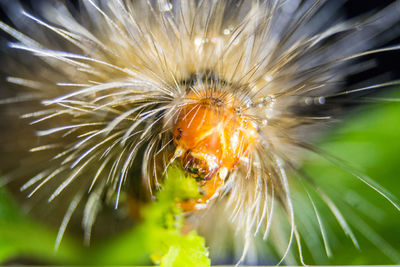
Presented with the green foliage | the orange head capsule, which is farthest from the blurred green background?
the orange head capsule

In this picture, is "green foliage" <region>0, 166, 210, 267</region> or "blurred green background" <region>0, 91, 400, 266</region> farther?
"blurred green background" <region>0, 91, 400, 266</region>

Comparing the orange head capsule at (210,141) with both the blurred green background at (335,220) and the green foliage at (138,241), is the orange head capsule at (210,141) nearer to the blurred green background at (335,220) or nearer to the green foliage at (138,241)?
the green foliage at (138,241)

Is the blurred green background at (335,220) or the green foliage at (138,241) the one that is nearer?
the green foliage at (138,241)

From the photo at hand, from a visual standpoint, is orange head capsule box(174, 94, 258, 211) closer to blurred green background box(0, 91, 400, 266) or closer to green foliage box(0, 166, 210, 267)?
green foliage box(0, 166, 210, 267)

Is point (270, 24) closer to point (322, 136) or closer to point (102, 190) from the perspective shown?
point (322, 136)

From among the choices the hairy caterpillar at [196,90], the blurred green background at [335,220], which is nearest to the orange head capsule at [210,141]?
the hairy caterpillar at [196,90]

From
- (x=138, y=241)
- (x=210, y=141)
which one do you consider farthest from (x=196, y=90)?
(x=138, y=241)

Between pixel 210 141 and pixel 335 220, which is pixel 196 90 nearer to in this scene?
pixel 210 141
